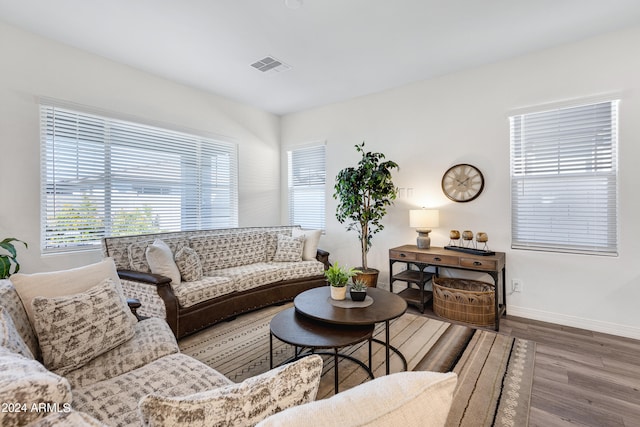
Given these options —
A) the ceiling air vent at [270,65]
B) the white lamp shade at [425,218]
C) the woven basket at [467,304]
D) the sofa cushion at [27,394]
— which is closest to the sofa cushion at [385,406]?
the sofa cushion at [27,394]

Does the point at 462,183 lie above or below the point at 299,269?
above

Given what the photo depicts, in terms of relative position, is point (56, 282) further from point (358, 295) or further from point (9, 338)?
point (358, 295)

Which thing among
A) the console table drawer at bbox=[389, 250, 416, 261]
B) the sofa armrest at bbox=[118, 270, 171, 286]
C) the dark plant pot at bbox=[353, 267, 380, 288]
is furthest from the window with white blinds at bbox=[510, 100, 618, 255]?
the sofa armrest at bbox=[118, 270, 171, 286]

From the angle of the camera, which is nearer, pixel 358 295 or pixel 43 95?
pixel 358 295

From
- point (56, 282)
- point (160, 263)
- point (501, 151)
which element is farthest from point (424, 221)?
point (56, 282)

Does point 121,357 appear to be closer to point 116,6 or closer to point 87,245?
point 87,245

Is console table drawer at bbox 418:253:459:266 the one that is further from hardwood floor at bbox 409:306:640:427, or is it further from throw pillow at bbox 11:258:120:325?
throw pillow at bbox 11:258:120:325

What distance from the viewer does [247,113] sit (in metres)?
4.72

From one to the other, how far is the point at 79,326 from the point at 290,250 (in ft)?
8.88

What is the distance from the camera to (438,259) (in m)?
3.23

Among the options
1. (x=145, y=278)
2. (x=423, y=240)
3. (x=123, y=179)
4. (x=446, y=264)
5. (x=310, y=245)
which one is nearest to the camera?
(x=145, y=278)

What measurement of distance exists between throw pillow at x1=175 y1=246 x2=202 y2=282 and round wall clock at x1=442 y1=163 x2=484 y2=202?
118 inches

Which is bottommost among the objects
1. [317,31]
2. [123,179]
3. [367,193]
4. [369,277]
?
[369,277]

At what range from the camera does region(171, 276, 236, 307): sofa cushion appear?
2727 mm
